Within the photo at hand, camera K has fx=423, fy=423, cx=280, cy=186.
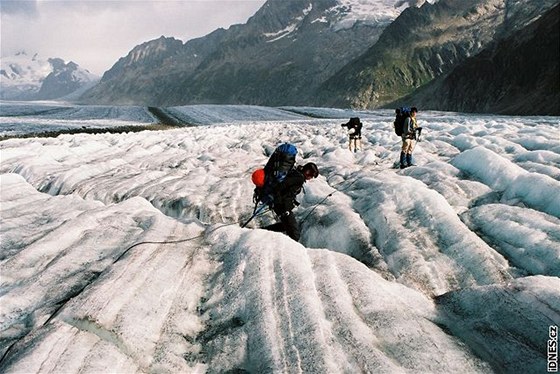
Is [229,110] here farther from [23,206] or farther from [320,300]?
[320,300]

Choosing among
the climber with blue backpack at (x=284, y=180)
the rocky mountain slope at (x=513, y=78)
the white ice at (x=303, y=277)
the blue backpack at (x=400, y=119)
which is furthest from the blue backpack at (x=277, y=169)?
the rocky mountain slope at (x=513, y=78)

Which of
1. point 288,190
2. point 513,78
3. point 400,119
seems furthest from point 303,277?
point 513,78

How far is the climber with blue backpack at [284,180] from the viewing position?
28.0ft

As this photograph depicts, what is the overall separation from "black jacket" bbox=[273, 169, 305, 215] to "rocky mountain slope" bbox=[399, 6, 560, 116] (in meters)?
51.8

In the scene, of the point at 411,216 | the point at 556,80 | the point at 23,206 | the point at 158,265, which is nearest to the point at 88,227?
Result: the point at 158,265

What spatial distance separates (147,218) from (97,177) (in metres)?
6.80

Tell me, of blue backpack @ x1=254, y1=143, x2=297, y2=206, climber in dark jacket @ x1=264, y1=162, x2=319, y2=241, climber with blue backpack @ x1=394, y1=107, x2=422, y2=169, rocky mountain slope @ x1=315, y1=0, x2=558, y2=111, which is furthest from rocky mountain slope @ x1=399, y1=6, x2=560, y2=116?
rocky mountain slope @ x1=315, y1=0, x2=558, y2=111

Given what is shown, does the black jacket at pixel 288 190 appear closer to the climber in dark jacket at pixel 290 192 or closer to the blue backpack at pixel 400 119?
the climber in dark jacket at pixel 290 192

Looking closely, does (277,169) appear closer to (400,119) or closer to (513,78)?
(400,119)

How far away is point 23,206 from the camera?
11.1 metres

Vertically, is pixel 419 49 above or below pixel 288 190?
above

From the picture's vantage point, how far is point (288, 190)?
28.5ft

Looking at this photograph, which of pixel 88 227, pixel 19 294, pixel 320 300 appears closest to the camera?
pixel 320 300

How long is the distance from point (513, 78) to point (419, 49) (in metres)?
90.2
